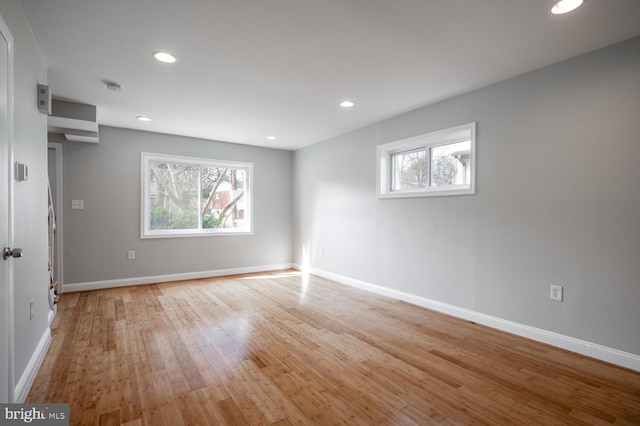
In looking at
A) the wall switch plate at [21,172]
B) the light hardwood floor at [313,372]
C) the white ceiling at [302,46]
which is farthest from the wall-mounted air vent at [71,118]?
the light hardwood floor at [313,372]

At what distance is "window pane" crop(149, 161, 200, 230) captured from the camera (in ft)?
16.4

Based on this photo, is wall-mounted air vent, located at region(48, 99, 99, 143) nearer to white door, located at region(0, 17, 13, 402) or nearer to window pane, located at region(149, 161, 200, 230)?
window pane, located at region(149, 161, 200, 230)

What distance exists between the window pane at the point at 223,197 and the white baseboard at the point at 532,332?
9.88ft

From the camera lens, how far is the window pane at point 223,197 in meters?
5.46

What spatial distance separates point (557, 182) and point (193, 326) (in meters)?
3.58

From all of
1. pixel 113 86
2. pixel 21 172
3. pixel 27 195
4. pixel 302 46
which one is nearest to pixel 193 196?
pixel 113 86

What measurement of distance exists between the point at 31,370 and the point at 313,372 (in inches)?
73.8

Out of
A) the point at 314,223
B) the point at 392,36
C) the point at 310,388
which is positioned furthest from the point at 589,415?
the point at 314,223

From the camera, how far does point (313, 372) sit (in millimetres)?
2176

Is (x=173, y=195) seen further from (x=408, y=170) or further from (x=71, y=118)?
(x=408, y=170)

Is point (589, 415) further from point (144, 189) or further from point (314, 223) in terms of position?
point (144, 189)

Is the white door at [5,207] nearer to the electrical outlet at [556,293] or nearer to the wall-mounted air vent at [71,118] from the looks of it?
the wall-mounted air vent at [71,118]

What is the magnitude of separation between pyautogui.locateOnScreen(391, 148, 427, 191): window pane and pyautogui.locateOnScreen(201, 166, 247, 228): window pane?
9.71 feet

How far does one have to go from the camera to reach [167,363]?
91.0 inches
